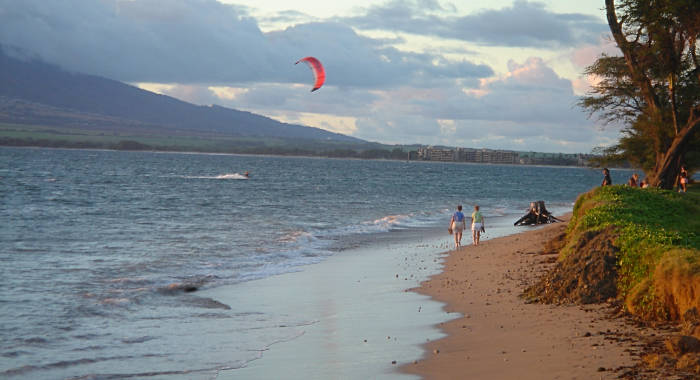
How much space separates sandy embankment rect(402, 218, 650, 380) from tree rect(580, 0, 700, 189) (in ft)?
58.1

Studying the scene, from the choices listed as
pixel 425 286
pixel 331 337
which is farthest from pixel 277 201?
pixel 331 337

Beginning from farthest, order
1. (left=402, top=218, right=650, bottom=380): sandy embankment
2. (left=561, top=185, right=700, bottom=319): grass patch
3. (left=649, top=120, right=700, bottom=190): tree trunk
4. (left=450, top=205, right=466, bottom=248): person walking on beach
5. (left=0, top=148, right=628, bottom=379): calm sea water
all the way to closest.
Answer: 1. (left=649, top=120, right=700, bottom=190): tree trunk
2. (left=450, top=205, right=466, bottom=248): person walking on beach
3. (left=0, top=148, right=628, bottom=379): calm sea water
4. (left=561, top=185, right=700, bottom=319): grass patch
5. (left=402, top=218, right=650, bottom=380): sandy embankment

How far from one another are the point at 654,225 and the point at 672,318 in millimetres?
5902

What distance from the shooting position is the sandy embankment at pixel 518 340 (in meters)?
9.18

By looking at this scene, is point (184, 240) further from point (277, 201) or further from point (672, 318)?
point (277, 201)

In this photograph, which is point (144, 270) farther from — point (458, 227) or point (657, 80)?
point (657, 80)

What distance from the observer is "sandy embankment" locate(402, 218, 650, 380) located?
361 inches

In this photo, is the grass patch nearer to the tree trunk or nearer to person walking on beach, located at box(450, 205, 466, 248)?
person walking on beach, located at box(450, 205, 466, 248)

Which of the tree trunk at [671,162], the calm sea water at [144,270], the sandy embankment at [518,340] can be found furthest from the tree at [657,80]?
the sandy embankment at [518,340]

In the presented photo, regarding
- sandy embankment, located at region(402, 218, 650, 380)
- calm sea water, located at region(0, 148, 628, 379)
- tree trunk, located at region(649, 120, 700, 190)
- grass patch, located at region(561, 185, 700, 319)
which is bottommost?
calm sea water, located at region(0, 148, 628, 379)

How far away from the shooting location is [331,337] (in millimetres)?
12070

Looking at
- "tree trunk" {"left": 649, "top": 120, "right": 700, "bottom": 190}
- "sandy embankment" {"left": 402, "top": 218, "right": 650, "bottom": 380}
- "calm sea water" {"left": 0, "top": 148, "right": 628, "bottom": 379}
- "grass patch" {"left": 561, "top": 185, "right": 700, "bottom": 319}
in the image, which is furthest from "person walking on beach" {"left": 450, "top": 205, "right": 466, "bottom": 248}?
"tree trunk" {"left": 649, "top": 120, "right": 700, "bottom": 190}

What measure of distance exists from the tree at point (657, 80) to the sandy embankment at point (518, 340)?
1770 cm

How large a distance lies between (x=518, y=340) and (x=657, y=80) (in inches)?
1122
